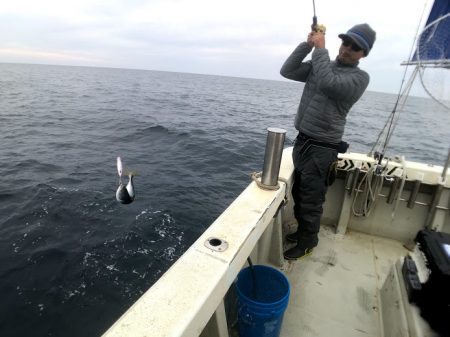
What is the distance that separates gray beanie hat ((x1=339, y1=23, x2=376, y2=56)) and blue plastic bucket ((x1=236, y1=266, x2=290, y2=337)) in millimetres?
1932

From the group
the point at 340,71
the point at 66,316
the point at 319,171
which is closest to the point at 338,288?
the point at 319,171

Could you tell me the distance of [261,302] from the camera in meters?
1.93

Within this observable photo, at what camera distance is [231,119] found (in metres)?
20.8

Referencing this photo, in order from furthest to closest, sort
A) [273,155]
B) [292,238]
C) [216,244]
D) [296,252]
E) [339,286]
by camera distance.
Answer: [292,238] < [296,252] < [339,286] < [273,155] < [216,244]

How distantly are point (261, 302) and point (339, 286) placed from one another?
131cm

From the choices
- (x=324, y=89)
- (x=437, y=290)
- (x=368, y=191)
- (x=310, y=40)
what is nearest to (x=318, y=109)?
(x=324, y=89)

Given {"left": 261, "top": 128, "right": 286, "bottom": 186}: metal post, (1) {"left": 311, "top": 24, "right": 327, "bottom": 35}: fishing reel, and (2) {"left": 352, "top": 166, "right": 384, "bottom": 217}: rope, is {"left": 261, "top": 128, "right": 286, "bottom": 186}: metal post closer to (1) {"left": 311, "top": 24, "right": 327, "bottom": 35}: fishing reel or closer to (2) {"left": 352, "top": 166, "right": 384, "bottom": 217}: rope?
(1) {"left": 311, "top": 24, "right": 327, "bottom": 35}: fishing reel

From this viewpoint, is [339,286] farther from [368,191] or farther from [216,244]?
[216,244]

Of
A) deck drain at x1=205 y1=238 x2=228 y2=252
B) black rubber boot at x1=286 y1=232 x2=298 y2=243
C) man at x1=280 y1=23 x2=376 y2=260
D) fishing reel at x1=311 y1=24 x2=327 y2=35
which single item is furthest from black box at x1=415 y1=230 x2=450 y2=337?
fishing reel at x1=311 y1=24 x2=327 y2=35

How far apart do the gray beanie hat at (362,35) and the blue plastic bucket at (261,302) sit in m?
1.93

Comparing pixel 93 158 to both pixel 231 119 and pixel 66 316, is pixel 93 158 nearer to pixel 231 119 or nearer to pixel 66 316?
pixel 66 316

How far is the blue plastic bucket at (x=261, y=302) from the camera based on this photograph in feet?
6.07

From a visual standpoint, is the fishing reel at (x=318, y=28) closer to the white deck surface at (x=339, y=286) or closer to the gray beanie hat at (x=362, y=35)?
the gray beanie hat at (x=362, y=35)

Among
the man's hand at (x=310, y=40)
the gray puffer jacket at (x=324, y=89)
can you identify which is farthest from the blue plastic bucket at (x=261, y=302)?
the man's hand at (x=310, y=40)
